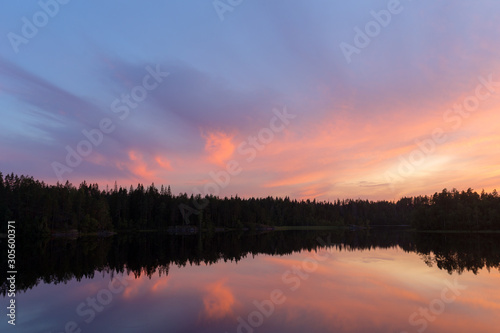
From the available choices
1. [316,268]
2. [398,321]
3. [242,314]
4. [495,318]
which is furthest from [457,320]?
[316,268]

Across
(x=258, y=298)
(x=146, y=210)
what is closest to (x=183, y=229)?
(x=146, y=210)

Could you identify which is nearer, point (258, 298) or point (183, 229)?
point (258, 298)

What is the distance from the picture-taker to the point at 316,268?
37.3m

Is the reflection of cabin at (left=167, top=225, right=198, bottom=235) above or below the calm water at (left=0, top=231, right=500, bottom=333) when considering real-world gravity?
below

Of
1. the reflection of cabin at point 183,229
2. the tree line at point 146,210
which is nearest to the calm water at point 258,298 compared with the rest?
the tree line at point 146,210

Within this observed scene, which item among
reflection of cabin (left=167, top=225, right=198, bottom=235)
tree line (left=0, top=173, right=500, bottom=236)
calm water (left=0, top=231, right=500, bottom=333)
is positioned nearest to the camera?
calm water (left=0, top=231, right=500, bottom=333)

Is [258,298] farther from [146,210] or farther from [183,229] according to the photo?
[146,210]

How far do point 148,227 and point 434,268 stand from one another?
13707 centimetres

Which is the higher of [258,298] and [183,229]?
[258,298]

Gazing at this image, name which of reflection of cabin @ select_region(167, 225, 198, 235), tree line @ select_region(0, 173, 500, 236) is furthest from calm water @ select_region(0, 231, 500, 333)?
reflection of cabin @ select_region(167, 225, 198, 235)

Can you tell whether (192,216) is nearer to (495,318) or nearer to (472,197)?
(472,197)

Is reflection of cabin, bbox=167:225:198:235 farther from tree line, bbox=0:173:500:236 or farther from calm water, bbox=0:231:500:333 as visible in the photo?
calm water, bbox=0:231:500:333

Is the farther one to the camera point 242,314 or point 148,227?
point 148,227

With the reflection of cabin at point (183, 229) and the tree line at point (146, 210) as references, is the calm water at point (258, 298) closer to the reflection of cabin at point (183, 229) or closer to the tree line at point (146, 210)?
the tree line at point (146, 210)
